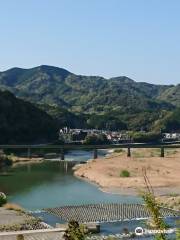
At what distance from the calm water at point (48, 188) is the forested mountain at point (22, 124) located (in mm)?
38058

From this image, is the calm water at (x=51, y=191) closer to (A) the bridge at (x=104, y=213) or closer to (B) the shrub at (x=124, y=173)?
(A) the bridge at (x=104, y=213)

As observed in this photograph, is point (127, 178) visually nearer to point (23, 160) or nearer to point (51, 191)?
point (51, 191)

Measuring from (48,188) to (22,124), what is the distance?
241ft

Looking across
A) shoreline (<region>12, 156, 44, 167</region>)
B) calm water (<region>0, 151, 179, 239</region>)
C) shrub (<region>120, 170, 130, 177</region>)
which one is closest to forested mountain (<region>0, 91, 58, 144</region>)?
shoreline (<region>12, 156, 44, 167</region>)

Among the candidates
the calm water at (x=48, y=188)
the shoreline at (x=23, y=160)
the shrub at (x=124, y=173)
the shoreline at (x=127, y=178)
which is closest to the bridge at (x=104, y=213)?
the calm water at (x=48, y=188)

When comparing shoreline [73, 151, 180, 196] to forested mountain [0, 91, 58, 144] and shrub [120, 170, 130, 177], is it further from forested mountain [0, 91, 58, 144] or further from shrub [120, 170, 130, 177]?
forested mountain [0, 91, 58, 144]

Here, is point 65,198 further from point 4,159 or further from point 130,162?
point 4,159

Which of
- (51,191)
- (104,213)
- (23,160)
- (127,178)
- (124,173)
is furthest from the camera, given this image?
(23,160)

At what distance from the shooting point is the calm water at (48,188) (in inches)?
Result: 2413

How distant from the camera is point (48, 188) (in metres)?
73.8

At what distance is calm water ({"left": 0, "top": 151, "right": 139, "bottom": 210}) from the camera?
61281mm

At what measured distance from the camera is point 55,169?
328 feet

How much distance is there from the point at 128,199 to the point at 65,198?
7.81m

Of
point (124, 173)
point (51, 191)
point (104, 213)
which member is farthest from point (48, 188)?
point (104, 213)
